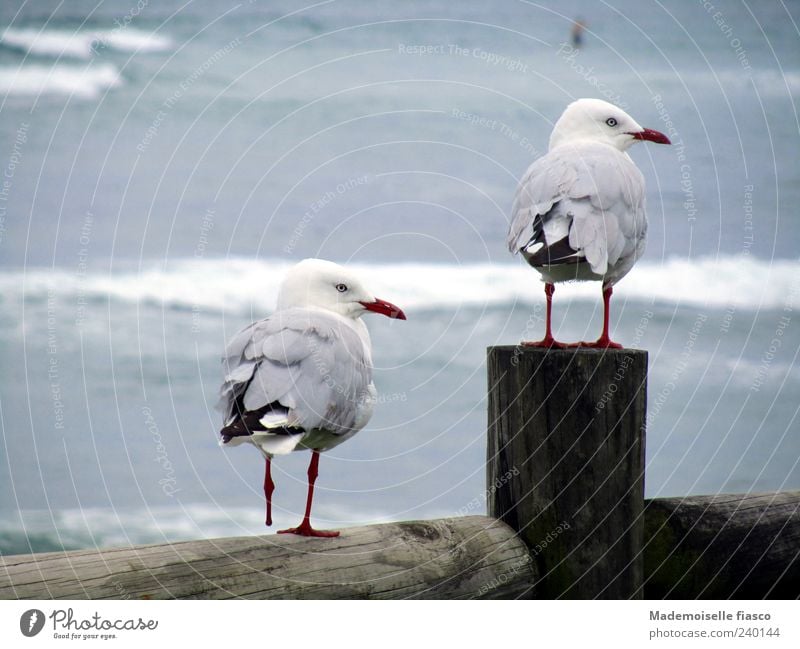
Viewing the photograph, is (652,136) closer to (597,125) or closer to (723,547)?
(597,125)

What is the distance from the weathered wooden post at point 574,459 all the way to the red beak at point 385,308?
1.91 ft

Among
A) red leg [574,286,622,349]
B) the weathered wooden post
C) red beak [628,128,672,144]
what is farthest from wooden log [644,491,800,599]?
red beak [628,128,672,144]

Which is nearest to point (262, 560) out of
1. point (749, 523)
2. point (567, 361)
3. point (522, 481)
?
point (522, 481)

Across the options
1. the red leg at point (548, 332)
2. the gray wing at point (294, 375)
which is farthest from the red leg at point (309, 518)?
the red leg at point (548, 332)

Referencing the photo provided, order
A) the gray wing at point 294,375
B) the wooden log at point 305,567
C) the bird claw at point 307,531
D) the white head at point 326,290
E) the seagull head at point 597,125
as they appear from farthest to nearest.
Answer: the seagull head at point 597,125 < the white head at point 326,290 < the gray wing at point 294,375 < the bird claw at point 307,531 < the wooden log at point 305,567

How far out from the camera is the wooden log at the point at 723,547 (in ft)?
11.7

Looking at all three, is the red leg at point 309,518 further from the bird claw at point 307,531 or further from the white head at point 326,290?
the white head at point 326,290

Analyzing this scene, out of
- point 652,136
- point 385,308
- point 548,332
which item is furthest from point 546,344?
point 652,136

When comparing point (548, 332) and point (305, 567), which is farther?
point (548, 332)

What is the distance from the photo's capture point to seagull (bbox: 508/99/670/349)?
3.60 m

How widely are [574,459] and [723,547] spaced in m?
0.99

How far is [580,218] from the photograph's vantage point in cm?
365

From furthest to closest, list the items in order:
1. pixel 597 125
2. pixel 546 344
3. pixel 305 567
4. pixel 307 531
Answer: pixel 597 125
pixel 546 344
pixel 307 531
pixel 305 567

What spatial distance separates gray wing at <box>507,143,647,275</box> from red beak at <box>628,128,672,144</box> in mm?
473
